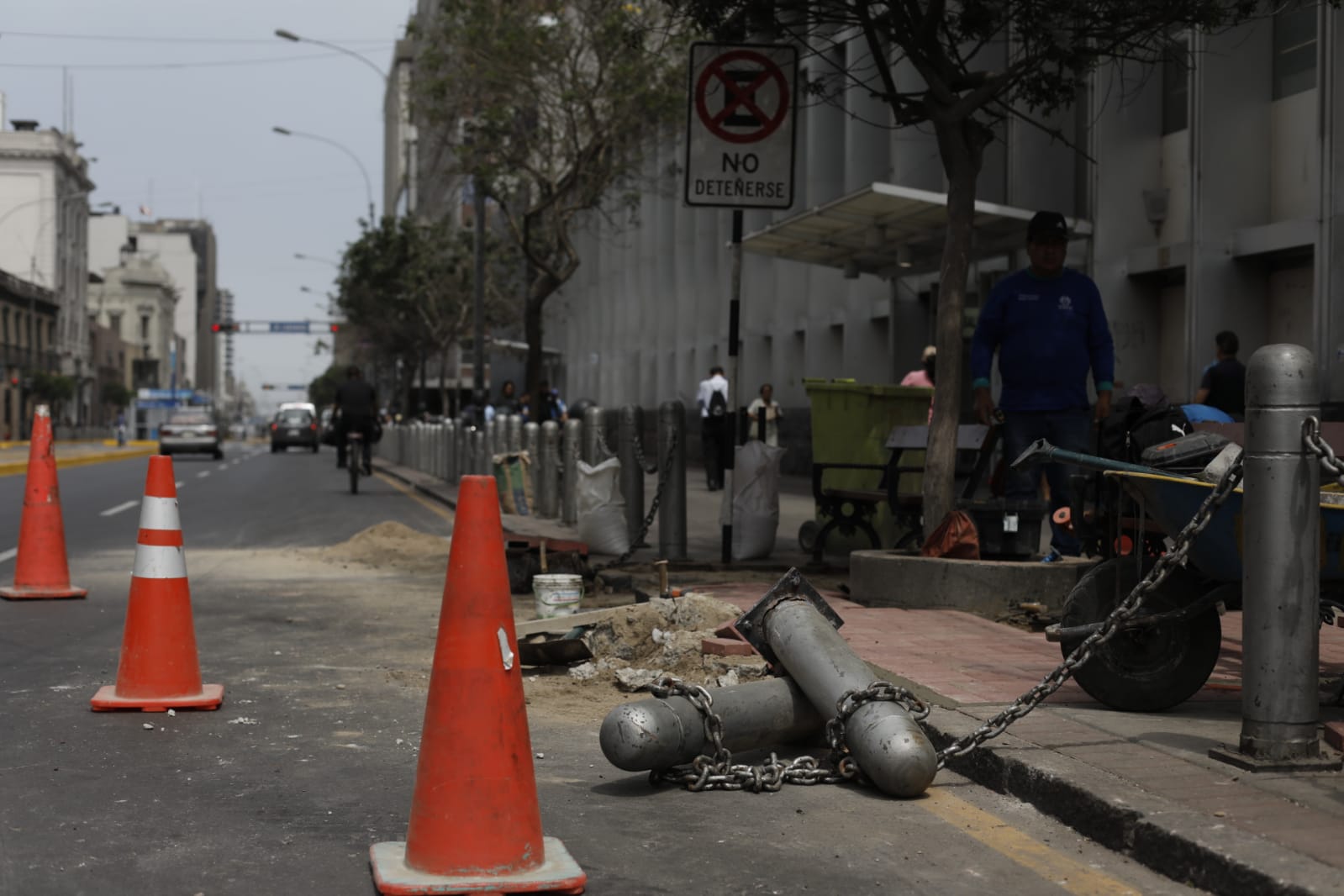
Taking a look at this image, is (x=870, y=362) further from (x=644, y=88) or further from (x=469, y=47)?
(x=469, y=47)

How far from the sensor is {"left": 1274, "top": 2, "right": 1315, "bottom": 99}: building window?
15.7m

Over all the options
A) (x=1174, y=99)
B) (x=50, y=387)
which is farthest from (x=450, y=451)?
(x=50, y=387)

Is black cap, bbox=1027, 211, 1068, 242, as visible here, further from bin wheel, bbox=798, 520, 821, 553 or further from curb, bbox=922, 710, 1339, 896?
curb, bbox=922, 710, 1339, 896

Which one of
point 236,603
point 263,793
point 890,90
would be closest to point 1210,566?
point 263,793

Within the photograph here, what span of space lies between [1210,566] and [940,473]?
165 inches

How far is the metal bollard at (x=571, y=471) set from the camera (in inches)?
649

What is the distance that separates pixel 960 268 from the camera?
9.98m

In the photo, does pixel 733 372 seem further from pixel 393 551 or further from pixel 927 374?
pixel 927 374

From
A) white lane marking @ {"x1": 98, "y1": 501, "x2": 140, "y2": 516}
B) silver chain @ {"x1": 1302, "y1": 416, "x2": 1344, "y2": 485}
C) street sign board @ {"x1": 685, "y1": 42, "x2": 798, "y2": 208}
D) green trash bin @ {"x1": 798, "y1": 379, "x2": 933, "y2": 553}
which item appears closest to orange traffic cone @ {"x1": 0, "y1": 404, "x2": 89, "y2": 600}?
street sign board @ {"x1": 685, "y1": 42, "x2": 798, "y2": 208}

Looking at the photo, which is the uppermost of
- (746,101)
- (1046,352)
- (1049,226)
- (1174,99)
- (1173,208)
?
(1174,99)

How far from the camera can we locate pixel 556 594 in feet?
29.1

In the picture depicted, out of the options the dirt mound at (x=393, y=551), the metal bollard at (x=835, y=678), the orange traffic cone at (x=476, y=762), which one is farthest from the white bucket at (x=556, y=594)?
the orange traffic cone at (x=476, y=762)

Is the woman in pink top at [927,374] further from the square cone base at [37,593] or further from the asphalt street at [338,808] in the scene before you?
the asphalt street at [338,808]

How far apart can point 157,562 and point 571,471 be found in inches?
399
